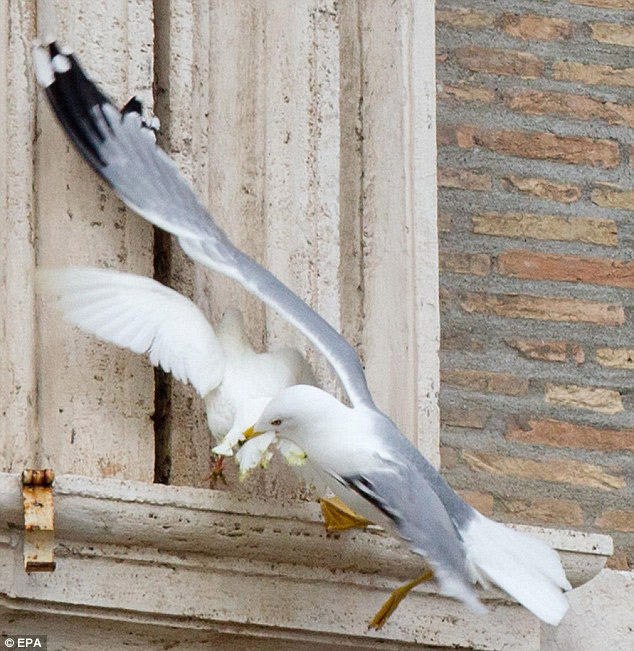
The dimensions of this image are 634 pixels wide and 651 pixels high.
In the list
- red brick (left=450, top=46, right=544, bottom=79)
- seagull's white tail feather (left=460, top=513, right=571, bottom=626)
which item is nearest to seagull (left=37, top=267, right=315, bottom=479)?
seagull's white tail feather (left=460, top=513, right=571, bottom=626)

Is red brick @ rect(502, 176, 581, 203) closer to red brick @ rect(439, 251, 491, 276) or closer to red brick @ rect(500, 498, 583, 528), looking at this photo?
red brick @ rect(439, 251, 491, 276)

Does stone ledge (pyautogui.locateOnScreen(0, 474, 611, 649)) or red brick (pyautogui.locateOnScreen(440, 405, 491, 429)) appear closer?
stone ledge (pyautogui.locateOnScreen(0, 474, 611, 649))

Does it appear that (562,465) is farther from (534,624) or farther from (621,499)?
(534,624)

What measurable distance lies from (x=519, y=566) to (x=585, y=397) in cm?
120

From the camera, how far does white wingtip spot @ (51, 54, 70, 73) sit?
231 cm

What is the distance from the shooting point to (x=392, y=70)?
8.17ft

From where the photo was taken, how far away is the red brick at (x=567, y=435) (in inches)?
129

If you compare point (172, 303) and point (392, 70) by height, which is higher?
point (392, 70)

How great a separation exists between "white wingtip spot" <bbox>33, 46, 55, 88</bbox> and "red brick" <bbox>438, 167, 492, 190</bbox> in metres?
1.08

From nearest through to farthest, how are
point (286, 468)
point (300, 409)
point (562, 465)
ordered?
point (300, 409) → point (286, 468) → point (562, 465)

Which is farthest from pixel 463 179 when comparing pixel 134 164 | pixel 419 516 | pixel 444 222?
pixel 419 516

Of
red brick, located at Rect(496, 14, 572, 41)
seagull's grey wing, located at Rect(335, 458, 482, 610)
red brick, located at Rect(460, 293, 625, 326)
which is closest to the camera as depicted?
seagull's grey wing, located at Rect(335, 458, 482, 610)

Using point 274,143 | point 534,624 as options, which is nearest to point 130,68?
point 274,143

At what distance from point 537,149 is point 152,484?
133cm
